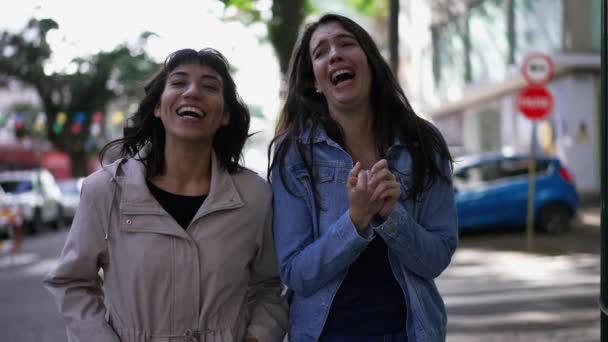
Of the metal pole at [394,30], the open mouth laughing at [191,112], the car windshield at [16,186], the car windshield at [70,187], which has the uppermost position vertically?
the metal pole at [394,30]

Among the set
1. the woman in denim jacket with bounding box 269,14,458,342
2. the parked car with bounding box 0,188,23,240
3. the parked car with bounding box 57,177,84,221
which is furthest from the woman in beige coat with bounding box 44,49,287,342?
the parked car with bounding box 57,177,84,221

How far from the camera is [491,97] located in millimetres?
31719

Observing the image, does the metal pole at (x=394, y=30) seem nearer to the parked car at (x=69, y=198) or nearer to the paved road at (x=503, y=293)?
the paved road at (x=503, y=293)

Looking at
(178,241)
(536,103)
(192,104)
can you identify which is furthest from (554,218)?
(178,241)

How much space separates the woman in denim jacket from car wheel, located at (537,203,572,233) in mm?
13268

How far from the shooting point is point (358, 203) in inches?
94.3

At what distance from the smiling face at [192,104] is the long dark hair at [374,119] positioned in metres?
0.24

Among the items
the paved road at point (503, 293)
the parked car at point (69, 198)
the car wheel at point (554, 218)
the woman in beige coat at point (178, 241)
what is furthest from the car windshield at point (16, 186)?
the woman in beige coat at point (178, 241)

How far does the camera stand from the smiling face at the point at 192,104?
109 inches

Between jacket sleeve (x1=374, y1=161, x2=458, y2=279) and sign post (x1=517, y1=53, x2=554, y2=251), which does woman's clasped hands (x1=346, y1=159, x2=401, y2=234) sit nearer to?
jacket sleeve (x1=374, y1=161, x2=458, y2=279)

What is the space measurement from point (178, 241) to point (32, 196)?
21.1 m

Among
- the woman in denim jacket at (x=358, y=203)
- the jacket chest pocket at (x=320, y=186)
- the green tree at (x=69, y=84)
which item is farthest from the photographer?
the green tree at (x=69, y=84)

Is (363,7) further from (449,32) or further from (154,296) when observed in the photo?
(154,296)

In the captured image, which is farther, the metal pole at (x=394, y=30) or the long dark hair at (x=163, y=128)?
the metal pole at (x=394, y=30)
